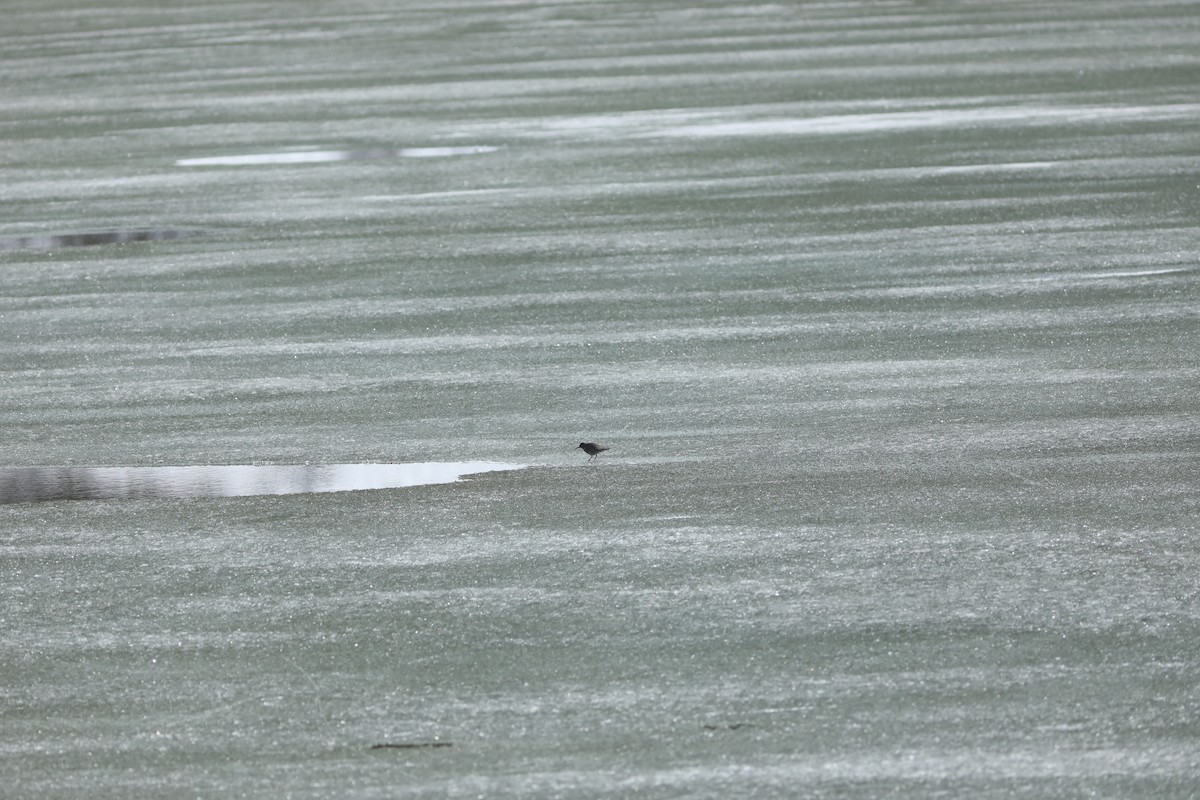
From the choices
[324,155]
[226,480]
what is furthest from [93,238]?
[226,480]

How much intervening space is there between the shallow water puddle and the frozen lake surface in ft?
0.04

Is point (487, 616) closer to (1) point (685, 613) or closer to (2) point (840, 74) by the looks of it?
(1) point (685, 613)

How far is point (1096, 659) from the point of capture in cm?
169

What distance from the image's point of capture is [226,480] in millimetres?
2246

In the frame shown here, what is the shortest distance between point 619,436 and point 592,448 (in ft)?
0.17

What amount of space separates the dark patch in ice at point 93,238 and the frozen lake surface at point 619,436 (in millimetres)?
13

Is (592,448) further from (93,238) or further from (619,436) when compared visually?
(93,238)

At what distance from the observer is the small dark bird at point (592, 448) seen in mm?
2264

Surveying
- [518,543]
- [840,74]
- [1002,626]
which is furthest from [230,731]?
[840,74]

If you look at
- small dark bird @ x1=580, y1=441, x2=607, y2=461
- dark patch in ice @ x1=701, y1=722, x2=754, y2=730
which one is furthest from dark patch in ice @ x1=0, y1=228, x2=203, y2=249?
dark patch in ice @ x1=701, y1=722, x2=754, y2=730

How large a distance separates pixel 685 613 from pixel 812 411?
24.3 inches

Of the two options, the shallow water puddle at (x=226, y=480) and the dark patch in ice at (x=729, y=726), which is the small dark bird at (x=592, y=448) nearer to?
the shallow water puddle at (x=226, y=480)

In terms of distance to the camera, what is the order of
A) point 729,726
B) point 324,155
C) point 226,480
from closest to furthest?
point 729,726
point 226,480
point 324,155

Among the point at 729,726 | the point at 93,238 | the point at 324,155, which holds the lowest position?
the point at 729,726
